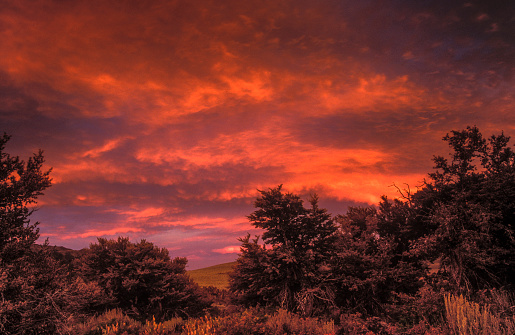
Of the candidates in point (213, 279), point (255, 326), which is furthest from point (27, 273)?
point (213, 279)

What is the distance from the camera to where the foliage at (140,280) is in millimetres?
16109

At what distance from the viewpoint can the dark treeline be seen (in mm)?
11953

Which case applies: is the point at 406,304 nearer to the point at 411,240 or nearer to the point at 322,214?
the point at 411,240

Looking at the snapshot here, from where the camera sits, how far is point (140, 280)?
16.4 meters

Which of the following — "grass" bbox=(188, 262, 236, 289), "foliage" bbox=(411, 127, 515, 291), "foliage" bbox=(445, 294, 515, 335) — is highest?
"foliage" bbox=(411, 127, 515, 291)

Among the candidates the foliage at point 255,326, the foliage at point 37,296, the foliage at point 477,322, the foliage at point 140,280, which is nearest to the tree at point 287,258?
the foliage at point 255,326

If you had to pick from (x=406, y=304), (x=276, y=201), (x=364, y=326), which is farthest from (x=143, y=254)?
(x=406, y=304)

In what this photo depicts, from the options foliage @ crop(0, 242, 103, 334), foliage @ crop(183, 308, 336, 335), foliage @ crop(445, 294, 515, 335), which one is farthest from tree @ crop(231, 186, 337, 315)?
foliage @ crop(0, 242, 103, 334)

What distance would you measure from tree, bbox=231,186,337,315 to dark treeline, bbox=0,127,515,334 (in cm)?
6

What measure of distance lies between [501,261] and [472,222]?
1886mm

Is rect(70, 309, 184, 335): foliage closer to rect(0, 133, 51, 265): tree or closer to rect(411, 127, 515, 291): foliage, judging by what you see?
rect(0, 133, 51, 265): tree

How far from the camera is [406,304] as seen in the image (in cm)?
1304

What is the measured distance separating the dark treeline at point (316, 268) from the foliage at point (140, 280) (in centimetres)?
7

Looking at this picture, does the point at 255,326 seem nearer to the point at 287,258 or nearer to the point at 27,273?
the point at 287,258
